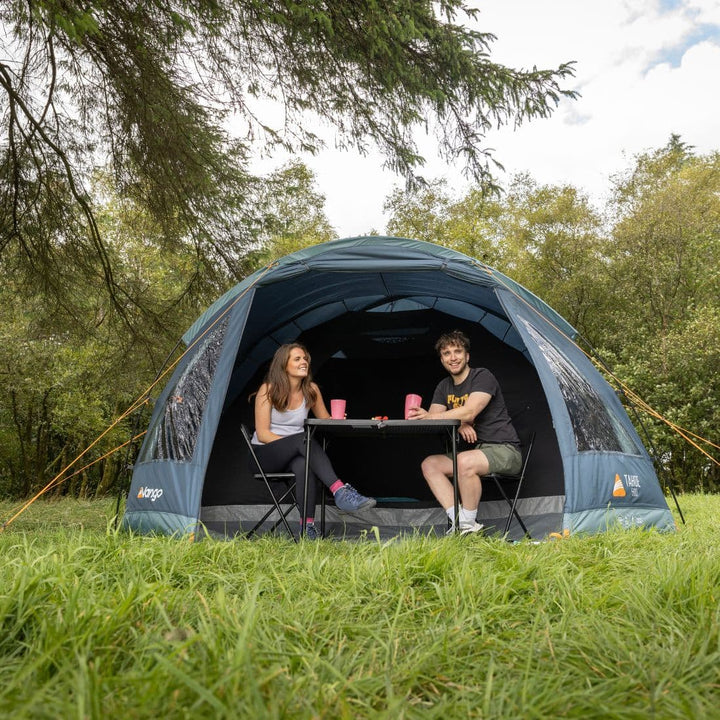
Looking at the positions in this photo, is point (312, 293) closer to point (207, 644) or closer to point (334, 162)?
point (334, 162)

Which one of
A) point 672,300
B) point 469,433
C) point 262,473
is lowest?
point 262,473

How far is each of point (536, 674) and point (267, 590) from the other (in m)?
0.84

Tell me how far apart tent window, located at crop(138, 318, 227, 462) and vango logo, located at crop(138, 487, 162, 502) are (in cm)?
17

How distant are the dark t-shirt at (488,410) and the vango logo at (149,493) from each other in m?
1.64

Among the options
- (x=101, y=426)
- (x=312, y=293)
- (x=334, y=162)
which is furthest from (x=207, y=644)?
(x=101, y=426)

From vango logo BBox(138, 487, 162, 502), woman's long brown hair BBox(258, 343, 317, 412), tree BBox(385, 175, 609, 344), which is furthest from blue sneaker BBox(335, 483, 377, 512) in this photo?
tree BBox(385, 175, 609, 344)

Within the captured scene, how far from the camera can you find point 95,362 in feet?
29.7

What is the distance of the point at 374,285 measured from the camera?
14.5 ft

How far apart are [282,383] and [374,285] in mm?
1228

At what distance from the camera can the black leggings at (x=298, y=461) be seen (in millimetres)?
3262

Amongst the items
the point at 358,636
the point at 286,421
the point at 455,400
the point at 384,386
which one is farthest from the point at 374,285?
the point at 358,636

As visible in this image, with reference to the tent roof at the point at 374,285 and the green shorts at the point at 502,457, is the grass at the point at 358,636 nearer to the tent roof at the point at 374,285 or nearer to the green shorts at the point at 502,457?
the green shorts at the point at 502,457

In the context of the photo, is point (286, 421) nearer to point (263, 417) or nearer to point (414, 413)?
point (263, 417)

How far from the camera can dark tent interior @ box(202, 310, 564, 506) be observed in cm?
416
